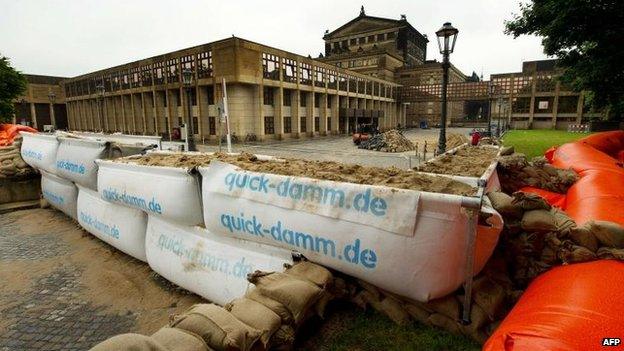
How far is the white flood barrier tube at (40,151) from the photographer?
7.27 meters

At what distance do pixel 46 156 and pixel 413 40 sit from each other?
69928 mm

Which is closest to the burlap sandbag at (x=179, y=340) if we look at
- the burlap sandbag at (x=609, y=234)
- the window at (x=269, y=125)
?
the burlap sandbag at (x=609, y=234)

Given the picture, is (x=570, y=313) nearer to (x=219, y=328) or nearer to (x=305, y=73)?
(x=219, y=328)

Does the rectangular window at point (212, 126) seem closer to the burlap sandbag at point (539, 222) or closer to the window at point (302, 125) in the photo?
the window at point (302, 125)

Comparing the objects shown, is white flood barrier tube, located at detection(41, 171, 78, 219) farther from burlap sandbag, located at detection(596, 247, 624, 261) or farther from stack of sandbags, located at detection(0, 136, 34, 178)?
burlap sandbag, located at detection(596, 247, 624, 261)

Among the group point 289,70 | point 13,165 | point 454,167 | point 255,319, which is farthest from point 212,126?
point 255,319

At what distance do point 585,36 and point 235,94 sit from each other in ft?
78.5

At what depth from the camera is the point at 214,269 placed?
3904mm

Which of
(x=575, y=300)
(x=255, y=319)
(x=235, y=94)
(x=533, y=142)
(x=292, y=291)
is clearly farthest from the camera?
(x=235, y=94)

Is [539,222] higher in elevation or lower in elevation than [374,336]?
higher

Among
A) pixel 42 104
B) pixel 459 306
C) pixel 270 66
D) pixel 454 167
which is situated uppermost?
pixel 270 66

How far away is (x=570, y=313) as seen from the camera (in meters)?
1.82

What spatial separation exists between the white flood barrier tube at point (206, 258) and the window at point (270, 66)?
1067 inches

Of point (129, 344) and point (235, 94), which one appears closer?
point (129, 344)
